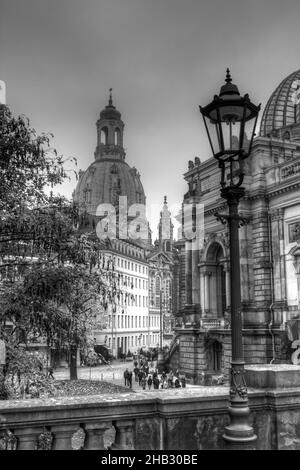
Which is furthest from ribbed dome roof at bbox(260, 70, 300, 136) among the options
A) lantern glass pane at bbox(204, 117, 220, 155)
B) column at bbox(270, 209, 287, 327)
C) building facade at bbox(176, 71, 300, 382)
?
lantern glass pane at bbox(204, 117, 220, 155)

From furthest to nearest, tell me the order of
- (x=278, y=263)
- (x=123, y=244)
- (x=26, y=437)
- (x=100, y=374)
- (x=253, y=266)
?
(x=123, y=244)
(x=100, y=374)
(x=253, y=266)
(x=278, y=263)
(x=26, y=437)

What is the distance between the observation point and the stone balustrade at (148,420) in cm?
627

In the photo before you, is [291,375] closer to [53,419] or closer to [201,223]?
[53,419]

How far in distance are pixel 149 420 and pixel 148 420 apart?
0.01 metres

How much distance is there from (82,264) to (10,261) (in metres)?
1.87

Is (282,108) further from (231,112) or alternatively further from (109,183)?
(109,183)

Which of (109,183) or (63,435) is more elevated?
(109,183)

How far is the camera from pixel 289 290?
3484cm

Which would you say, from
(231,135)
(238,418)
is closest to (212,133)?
(231,135)

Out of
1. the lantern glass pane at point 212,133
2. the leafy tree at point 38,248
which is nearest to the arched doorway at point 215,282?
the leafy tree at point 38,248

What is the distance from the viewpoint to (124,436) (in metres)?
6.79

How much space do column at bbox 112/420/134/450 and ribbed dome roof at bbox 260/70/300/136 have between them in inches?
1926

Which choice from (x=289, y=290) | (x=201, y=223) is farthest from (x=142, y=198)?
Result: (x=289, y=290)

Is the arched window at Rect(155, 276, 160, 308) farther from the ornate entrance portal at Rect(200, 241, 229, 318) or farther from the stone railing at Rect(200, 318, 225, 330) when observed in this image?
the stone railing at Rect(200, 318, 225, 330)
